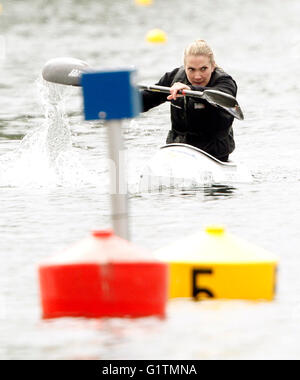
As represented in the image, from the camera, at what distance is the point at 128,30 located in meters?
26.5

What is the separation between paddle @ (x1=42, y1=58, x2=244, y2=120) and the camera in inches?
326

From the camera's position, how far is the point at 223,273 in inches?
229

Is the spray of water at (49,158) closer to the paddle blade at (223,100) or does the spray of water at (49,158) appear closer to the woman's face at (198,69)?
the woman's face at (198,69)

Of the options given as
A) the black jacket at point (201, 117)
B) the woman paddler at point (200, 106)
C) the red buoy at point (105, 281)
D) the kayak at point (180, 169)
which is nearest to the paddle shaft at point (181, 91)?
the woman paddler at point (200, 106)

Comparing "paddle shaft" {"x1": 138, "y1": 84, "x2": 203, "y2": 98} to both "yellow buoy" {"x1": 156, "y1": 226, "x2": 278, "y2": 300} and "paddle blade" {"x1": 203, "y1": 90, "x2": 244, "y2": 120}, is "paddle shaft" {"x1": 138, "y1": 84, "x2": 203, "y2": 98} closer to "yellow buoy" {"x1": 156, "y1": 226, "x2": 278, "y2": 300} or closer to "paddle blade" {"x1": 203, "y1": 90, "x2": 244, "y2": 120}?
"paddle blade" {"x1": 203, "y1": 90, "x2": 244, "y2": 120}

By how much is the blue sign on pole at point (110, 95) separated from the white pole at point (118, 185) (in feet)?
0.29

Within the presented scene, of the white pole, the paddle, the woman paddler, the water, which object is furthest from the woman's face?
the white pole

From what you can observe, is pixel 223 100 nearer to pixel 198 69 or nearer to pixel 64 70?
pixel 198 69

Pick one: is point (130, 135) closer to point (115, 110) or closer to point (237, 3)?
point (115, 110)

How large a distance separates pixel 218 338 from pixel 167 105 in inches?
438

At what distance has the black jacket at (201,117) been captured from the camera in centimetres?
959

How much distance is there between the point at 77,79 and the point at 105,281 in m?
3.25

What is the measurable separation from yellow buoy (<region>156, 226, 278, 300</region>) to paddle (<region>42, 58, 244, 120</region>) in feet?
7.82

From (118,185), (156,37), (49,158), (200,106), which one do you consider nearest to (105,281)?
(118,185)
